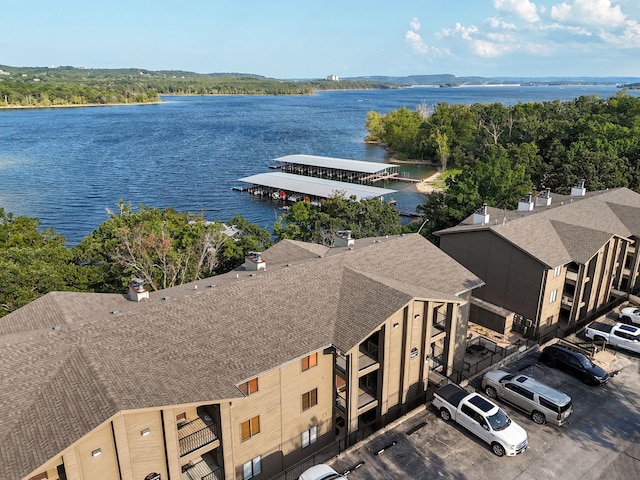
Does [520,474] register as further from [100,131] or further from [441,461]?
[100,131]

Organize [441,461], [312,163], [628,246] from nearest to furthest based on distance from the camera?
1. [441,461]
2. [628,246]
3. [312,163]

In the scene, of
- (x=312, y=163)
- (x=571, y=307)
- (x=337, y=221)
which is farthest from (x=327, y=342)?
(x=312, y=163)

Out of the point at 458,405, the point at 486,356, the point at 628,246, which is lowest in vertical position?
the point at 486,356

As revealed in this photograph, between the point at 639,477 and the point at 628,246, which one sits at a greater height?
the point at 628,246

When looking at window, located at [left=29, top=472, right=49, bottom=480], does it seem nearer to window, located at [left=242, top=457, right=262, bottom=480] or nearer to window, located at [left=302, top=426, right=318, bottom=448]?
window, located at [left=242, top=457, right=262, bottom=480]

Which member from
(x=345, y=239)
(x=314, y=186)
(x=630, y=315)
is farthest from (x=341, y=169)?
(x=630, y=315)

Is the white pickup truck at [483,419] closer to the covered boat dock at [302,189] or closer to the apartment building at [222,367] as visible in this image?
the apartment building at [222,367]

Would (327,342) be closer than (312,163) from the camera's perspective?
Yes

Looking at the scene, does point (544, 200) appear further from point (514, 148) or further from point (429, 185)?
point (429, 185)
